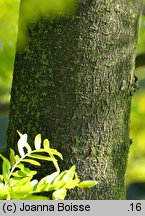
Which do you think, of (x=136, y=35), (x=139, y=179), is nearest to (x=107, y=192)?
(x=136, y=35)

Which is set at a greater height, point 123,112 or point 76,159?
point 123,112

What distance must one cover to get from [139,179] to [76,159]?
43.3 inches

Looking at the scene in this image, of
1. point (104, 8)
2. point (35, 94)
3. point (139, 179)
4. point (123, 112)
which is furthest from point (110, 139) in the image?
point (139, 179)

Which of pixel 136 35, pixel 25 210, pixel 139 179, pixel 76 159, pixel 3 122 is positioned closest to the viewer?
pixel 25 210

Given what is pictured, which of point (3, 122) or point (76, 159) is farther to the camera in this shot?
point (3, 122)

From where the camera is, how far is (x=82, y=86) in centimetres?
145

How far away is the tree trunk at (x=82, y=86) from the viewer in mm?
1447

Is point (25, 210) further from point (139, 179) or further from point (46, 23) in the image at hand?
point (139, 179)

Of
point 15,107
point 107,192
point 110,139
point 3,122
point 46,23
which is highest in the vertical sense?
point 3,122

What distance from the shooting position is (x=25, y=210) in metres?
1.20

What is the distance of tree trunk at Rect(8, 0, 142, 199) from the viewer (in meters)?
1.45

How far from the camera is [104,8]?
1.47m

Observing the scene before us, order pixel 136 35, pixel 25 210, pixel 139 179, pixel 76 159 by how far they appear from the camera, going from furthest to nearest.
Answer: pixel 139 179 < pixel 136 35 < pixel 76 159 < pixel 25 210

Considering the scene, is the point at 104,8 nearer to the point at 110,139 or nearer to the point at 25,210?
the point at 110,139
